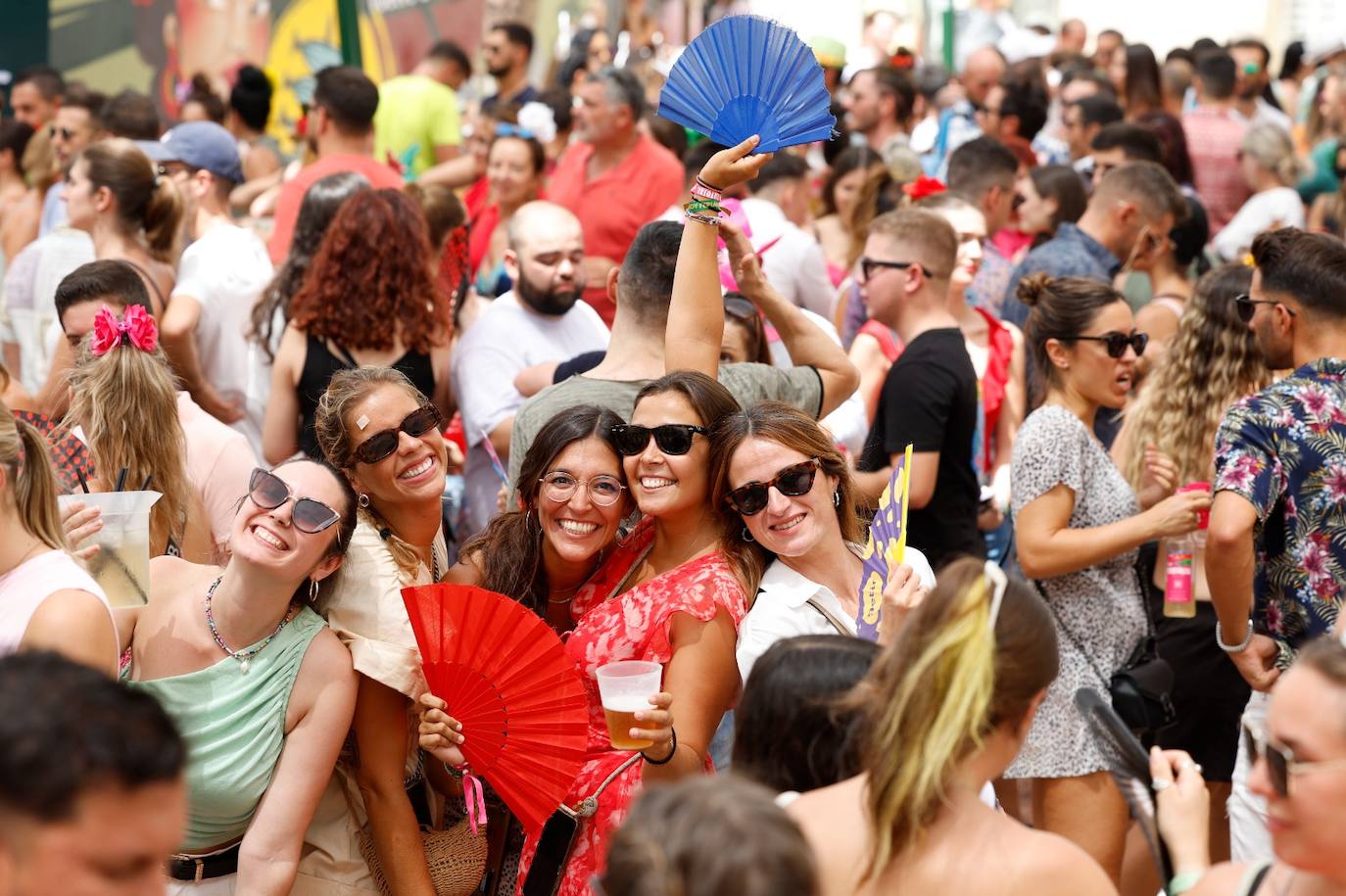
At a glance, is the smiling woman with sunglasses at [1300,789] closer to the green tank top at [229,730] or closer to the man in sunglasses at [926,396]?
the green tank top at [229,730]

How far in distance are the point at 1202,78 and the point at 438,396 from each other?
663 centimetres

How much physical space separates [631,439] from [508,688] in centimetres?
63

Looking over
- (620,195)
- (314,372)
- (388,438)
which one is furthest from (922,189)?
(388,438)

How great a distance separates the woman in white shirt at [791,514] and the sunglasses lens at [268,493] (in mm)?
909

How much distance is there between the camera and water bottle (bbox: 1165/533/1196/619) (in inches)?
168

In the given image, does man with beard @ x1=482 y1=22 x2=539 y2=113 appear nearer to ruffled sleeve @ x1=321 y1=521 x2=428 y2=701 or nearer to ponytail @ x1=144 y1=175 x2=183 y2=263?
ponytail @ x1=144 y1=175 x2=183 y2=263

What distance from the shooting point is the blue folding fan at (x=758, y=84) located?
3676mm

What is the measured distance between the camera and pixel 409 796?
Result: 3336 millimetres

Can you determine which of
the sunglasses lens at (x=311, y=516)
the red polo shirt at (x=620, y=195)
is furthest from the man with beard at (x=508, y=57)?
the sunglasses lens at (x=311, y=516)

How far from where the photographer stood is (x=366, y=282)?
494cm

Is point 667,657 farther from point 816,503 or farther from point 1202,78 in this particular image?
point 1202,78

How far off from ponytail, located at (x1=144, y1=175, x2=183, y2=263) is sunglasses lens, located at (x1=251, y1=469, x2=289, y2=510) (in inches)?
Answer: 119

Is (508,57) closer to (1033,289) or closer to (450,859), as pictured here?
(1033,289)

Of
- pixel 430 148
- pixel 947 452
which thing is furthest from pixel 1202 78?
pixel 947 452
